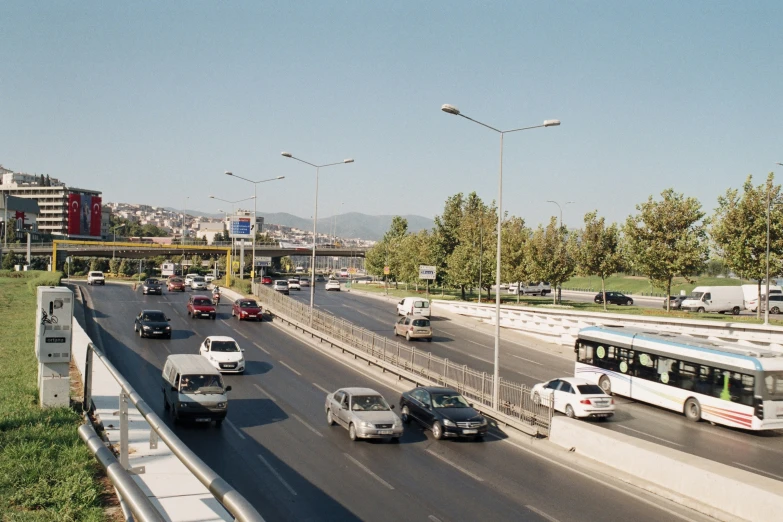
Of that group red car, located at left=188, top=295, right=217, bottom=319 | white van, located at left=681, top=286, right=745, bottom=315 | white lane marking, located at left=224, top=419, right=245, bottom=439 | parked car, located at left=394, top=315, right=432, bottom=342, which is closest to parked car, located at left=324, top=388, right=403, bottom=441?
white lane marking, located at left=224, top=419, right=245, bottom=439

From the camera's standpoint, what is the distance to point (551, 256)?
6138 centimetres

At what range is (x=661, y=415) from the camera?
25.6m

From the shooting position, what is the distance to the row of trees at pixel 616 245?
4072 cm

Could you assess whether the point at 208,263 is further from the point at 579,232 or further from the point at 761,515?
the point at 761,515

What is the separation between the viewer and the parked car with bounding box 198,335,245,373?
92.7 ft

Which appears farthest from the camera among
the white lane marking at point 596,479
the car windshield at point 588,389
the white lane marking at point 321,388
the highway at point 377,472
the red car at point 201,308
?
the red car at point 201,308

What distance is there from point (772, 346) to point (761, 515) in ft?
72.7

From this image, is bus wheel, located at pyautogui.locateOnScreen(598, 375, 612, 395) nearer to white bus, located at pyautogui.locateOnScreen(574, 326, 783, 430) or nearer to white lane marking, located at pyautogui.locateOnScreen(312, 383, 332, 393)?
white bus, located at pyautogui.locateOnScreen(574, 326, 783, 430)

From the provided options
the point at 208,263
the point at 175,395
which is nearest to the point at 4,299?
the point at 175,395

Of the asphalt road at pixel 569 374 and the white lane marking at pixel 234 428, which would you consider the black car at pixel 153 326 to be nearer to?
the asphalt road at pixel 569 374

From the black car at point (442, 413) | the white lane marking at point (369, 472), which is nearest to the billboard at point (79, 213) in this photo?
the black car at point (442, 413)

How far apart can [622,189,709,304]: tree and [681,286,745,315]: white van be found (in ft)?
40.8

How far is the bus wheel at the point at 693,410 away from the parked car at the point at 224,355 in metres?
18.5

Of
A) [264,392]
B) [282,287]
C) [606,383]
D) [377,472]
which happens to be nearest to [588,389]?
[606,383]
